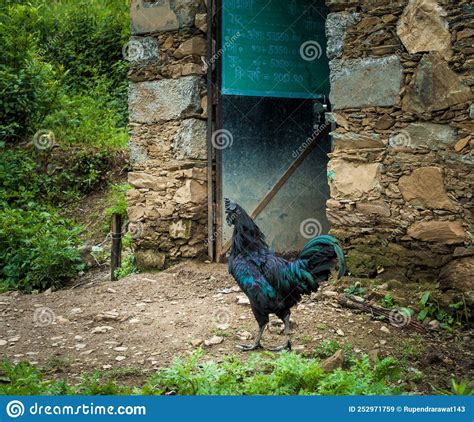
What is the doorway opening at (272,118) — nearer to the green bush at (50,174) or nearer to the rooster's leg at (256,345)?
the rooster's leg at (256,345)

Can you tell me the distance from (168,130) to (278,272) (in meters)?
2.84

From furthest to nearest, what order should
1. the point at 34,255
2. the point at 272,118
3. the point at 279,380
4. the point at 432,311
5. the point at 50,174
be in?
the point at 50,174 < the point at 34,255 < the point at 272,118 < the point at 432,311 < the point at 279,380

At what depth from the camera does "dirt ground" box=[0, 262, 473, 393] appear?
14.7ft

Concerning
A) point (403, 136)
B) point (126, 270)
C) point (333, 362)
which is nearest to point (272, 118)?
point (403, 136)

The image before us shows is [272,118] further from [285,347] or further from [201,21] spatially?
[285,347]

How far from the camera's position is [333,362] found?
159 inches

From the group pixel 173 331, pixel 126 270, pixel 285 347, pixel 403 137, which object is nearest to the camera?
pixel 285 347

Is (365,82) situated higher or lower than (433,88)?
higher

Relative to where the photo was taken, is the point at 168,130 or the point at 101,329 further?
the point at 168,130

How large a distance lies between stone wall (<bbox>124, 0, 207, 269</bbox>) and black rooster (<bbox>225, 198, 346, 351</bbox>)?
2.22 metres

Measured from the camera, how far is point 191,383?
142 inches

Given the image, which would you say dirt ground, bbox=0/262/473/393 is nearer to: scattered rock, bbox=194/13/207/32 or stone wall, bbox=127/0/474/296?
stone wall, bbox=127/0/474/296

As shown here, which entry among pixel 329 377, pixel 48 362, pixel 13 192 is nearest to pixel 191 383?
pixel 329 377

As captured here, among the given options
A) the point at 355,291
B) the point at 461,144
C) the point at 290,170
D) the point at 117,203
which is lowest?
the point at 355,291
